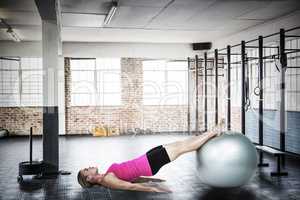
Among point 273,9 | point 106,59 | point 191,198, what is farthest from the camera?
point 106,59

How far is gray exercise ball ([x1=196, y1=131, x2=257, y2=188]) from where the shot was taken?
417 centimetres

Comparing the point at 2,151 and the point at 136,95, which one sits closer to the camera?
the point at 2,151

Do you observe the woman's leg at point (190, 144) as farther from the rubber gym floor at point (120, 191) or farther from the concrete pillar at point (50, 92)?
the concrete pillar at point (50, 92)

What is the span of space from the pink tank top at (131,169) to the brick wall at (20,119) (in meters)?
6.67

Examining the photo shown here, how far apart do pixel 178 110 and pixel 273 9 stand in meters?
5.32

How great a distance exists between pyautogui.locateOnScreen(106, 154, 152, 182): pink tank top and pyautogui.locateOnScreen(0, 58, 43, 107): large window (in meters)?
6.82

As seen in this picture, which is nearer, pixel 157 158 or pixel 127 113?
pixel 157 158

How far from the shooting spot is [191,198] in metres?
4.28

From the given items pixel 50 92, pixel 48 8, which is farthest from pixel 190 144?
pixel 48 8

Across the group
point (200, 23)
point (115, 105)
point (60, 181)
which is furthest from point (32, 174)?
point (115, 105)

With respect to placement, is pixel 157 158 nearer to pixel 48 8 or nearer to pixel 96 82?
pixel 48 8

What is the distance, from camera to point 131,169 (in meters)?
4.39

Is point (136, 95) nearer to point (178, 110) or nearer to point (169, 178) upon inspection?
point (178, 110)

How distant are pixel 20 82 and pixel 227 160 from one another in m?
7.90
